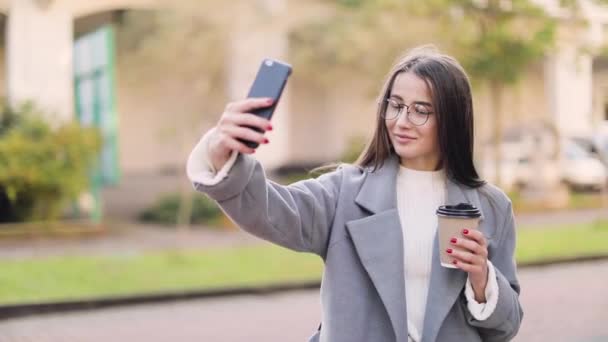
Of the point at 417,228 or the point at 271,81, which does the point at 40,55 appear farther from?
the point at 271,81

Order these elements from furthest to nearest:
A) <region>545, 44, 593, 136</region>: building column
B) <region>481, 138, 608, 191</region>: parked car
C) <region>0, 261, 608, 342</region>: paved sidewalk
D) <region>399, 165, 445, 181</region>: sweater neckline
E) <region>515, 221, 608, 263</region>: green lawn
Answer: <region>545, 44, 593, 136</region>: building column → <region>481, 138, 608, 191</region>: parked car → <region>515, 221, 608, 263</region>: green lawn → <region>0, 261, 608, 342</region>: paved sidewalk → <region>399, 165, 445, 181</region>: sweater neckline

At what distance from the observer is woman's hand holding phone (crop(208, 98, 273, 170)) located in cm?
185

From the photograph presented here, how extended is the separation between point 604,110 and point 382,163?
29.5 m

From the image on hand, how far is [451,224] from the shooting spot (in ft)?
6.82

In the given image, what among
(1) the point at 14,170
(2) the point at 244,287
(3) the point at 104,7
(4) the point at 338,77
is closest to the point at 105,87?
(1) the point at 14,170

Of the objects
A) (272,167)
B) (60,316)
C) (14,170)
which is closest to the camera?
(60,316)

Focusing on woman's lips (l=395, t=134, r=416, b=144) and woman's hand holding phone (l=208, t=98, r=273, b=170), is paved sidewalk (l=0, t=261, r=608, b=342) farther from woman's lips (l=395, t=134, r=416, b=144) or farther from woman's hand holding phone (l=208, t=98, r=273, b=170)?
woman's hand holding phone (l=208, t=98, r=273, b=170)

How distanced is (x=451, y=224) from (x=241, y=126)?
602mm

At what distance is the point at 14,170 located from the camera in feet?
40.2

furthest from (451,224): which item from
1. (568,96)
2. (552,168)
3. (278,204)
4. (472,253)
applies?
(568,96)

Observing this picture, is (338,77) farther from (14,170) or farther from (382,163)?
(382,163)

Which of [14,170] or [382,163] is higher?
[382,163]

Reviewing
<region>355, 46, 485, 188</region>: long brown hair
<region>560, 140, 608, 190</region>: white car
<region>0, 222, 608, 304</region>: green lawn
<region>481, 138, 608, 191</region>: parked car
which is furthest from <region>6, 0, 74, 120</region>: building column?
<region>560, 140, 608, 190</region>: white car

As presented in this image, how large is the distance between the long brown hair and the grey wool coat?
11 centimetres
